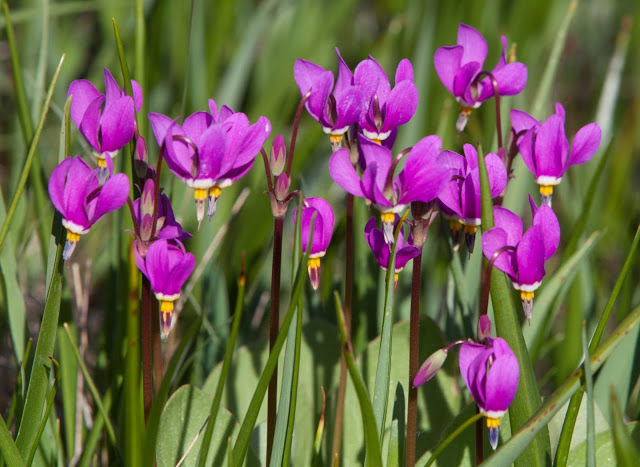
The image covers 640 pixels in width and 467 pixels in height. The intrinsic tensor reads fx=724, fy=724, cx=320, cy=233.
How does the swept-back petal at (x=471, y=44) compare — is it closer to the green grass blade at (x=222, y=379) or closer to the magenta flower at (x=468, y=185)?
the magenta flower at (x=468, y=185)

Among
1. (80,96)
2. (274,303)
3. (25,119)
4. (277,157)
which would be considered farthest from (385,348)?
(25,119)

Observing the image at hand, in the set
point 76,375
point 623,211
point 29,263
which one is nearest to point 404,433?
point 76,375

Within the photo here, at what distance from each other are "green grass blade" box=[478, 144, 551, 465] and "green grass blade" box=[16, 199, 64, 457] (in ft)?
1.86

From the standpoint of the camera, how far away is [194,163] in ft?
2.87

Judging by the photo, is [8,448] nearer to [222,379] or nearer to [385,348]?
[222,379]

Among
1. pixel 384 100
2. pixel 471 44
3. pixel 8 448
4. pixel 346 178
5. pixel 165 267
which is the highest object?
pixel 471 44

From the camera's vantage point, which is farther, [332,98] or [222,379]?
[332,98]

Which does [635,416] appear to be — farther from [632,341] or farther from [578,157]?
[578,157]

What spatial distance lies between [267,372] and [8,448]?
34 cm

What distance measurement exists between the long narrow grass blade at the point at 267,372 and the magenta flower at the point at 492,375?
0.22 m

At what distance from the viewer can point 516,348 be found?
0.90m

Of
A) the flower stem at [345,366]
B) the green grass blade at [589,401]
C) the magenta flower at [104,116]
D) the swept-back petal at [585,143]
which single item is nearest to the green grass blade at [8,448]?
the magenta flower at [104,116]

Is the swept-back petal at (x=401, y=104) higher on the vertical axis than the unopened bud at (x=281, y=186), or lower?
higher

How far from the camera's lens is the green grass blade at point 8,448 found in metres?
0.88
